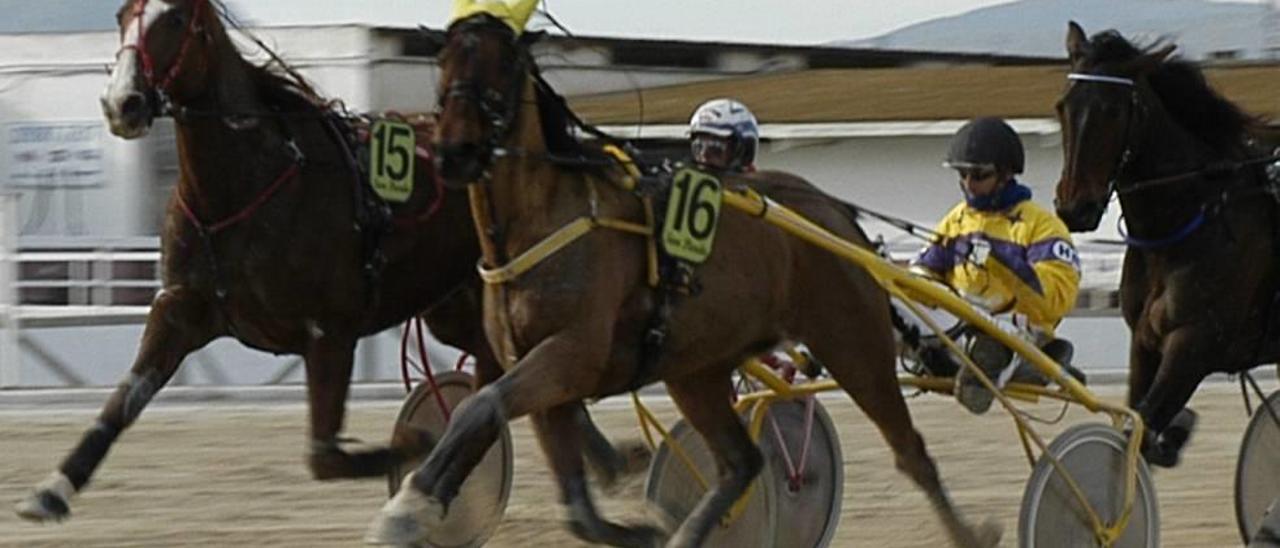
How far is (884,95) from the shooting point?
23469 mm

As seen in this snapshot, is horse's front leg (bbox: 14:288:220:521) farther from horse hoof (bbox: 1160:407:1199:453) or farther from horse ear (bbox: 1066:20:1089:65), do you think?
horse hoof (bbox: 1160:407:1199:453)

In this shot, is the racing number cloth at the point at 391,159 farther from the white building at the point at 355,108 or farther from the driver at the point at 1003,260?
the white building at the point at 355,108

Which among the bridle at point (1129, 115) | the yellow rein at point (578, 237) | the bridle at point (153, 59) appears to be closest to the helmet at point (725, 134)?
the bridle at point (1129, 115)

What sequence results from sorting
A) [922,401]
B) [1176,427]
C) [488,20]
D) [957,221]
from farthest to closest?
[922,401] < [1176,427] < [957,221] < [488,20]

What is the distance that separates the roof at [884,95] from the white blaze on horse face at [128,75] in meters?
12.9

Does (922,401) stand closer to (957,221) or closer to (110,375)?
(110,375)

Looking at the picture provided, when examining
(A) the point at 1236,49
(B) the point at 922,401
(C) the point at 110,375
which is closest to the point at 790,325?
(B) the point at 922,401

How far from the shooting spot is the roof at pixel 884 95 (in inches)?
846

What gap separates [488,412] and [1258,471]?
2.95 metres

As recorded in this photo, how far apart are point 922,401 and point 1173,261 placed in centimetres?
546

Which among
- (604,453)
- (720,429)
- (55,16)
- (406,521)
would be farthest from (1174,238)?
(55,16)

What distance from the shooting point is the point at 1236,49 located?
30.0 meters

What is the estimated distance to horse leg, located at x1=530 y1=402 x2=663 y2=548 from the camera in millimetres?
6133

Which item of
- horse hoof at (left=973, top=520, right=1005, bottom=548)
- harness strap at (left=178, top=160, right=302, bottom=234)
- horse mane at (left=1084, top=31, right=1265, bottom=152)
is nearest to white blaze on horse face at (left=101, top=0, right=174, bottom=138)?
harness strap at (left=178, top=160, right=302, bottom=234)
